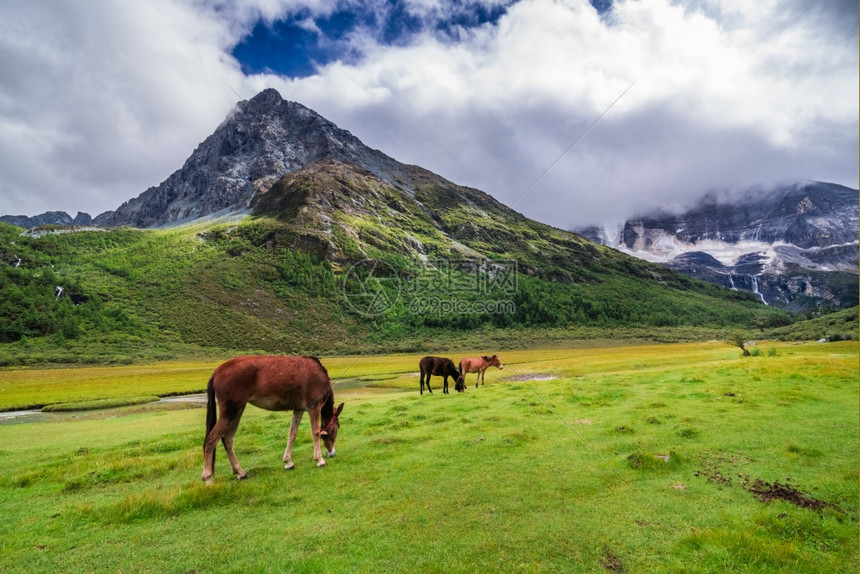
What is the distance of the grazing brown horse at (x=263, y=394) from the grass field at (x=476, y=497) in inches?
27.4

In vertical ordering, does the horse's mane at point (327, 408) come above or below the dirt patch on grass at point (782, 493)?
above

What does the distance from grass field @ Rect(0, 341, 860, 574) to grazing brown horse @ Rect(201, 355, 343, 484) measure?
70 cm

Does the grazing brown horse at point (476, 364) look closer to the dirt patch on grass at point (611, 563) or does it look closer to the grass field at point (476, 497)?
the grass field at point (476, 497)

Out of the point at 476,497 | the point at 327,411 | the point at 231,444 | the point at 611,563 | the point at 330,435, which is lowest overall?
the point at 476,497

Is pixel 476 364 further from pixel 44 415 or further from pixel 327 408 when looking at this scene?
pixel 44 415

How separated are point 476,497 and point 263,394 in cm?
578

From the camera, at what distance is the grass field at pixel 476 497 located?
574 cm

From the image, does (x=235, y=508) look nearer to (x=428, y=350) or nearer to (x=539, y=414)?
(x=539, y=414)

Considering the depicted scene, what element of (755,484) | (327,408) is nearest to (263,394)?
(327,408)

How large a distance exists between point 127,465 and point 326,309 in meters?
114

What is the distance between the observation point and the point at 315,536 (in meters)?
6.34

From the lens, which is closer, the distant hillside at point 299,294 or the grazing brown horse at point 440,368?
the grazing brown horse at point 440,368

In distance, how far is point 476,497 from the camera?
26.0ft

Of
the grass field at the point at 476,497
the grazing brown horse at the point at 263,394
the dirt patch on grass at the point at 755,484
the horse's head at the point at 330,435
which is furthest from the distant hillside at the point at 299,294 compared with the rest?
the dirt patch on grass at the point at 755,484
